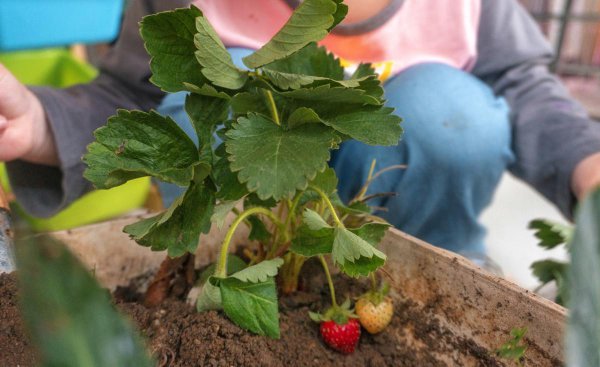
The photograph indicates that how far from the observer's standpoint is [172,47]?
16.6 inches

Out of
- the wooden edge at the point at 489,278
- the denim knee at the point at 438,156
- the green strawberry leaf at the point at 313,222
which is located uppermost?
the green strawberry leaf at the point at 313,222

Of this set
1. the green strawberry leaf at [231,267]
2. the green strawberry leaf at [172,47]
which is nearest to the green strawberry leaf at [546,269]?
the green strawberry leaf at [231,267]

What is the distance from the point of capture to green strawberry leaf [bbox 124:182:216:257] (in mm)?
430

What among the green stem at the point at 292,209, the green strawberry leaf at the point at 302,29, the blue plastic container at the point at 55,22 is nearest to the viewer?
the green strawberry leaf at the point at 302,29

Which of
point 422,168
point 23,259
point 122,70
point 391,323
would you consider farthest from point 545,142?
point 23,259

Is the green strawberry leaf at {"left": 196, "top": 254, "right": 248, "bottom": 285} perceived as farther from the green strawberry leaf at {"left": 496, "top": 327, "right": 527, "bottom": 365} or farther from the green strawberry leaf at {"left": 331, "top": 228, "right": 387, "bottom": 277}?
the green strawberry leaf at {"left": 496, "top": 327, "right": 527, "bottom": 365}

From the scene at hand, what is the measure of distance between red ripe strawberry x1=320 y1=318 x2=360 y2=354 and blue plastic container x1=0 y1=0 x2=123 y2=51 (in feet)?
4.14

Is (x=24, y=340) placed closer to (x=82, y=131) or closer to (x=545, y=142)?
(x=82, y=131)

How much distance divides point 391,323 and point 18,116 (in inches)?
21.1

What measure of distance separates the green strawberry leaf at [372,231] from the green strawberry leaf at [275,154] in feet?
0.30

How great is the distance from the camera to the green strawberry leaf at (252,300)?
1.43ft

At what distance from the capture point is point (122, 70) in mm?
887

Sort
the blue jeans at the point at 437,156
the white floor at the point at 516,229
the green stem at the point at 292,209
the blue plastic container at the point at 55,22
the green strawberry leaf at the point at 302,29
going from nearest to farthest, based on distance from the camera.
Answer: the green strawberry leaf at the point at 302,29, the green stem at the point at 292,209, the blue jeans at the point at 437,156, the white floor at the point at 516,229, the blue plastic container at the point at 55,22

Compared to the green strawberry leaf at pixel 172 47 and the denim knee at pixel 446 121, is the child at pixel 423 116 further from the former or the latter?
the green strawberry leaf at pixel 172 47
